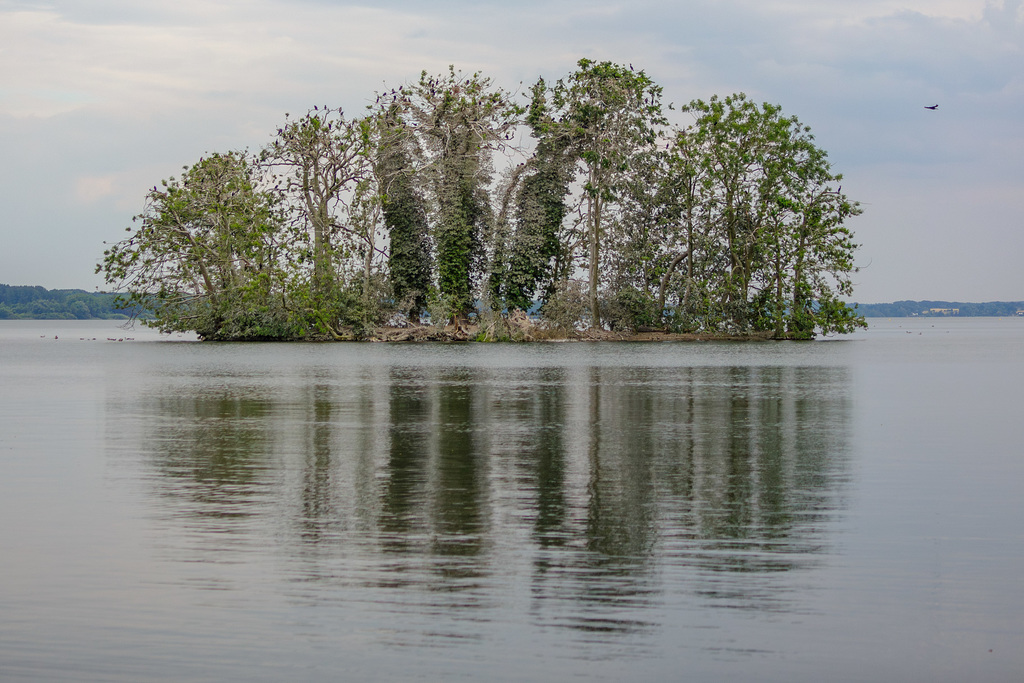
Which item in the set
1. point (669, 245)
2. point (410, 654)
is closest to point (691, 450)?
point (410, 654)

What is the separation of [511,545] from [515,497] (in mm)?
1997

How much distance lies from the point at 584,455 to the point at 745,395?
1018 cm

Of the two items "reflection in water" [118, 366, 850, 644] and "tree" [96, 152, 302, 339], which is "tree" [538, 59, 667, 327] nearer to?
"tree" [96, 152, 302, 339]

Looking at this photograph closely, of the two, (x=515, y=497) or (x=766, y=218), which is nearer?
(x=515, y=497)

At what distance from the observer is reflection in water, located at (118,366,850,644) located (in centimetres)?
657

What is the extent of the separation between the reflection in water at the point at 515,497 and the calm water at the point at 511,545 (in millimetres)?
40

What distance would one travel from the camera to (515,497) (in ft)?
31.9

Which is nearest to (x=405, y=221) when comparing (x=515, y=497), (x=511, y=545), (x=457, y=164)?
(x=457, y=164)

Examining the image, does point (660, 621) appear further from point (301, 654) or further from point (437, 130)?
point (437, 130)

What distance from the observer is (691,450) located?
13.2m

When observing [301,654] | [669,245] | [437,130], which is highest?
[437,130]

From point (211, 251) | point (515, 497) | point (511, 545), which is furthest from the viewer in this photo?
point (211, 251)

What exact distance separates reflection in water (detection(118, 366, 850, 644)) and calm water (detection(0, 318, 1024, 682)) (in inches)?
1.6

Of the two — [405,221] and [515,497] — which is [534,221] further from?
[515,497]
